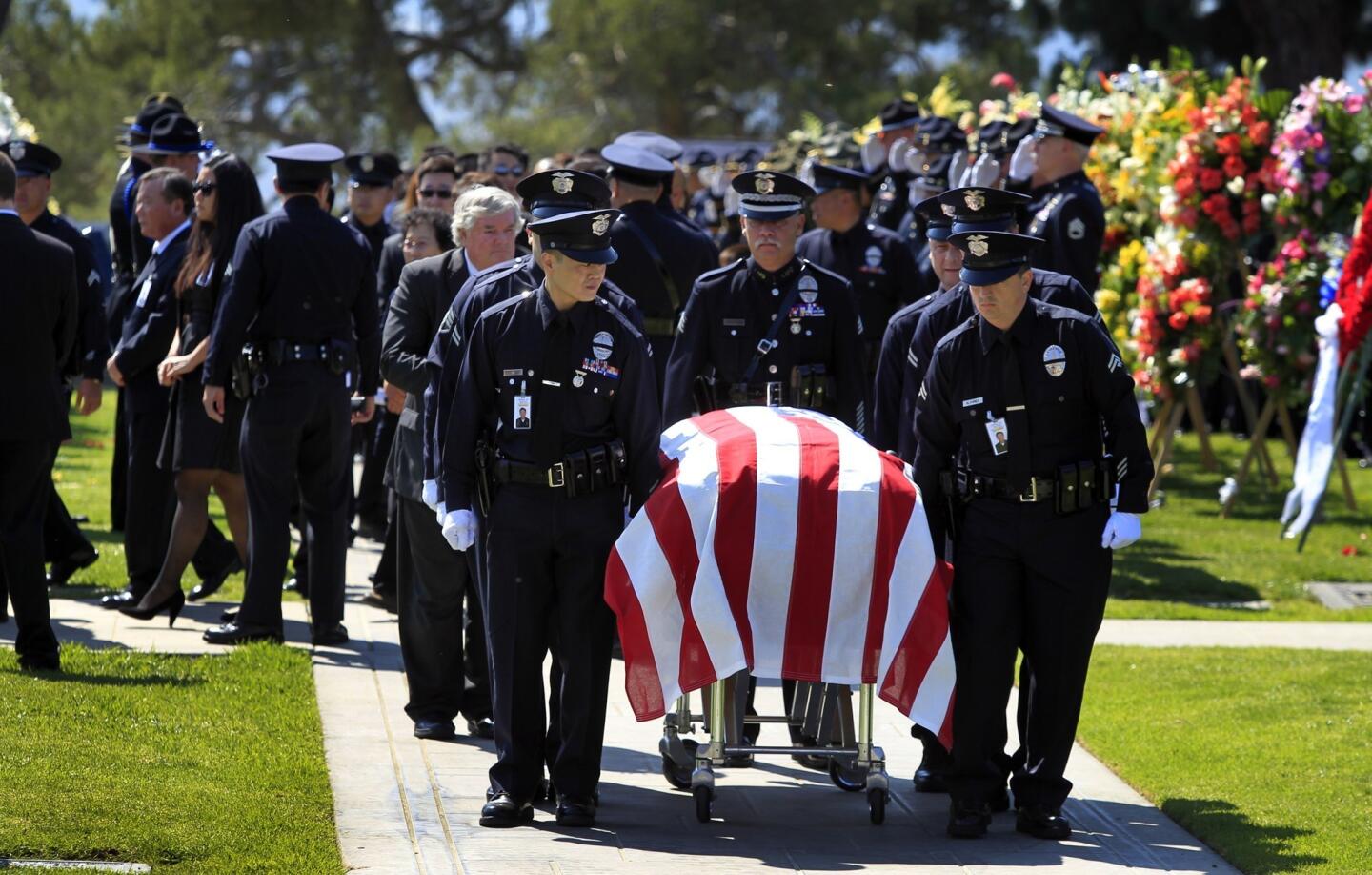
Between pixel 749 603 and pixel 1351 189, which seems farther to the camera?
pixel 1351 189

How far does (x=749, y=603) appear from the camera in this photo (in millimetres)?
6020

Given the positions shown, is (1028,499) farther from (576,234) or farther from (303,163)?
(303,163)

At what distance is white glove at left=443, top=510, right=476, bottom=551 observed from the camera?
619 centimetres

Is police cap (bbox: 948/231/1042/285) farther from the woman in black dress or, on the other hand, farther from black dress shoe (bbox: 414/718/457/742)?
the woman in black dress

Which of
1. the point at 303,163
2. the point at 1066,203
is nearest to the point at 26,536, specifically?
the point at 303,163

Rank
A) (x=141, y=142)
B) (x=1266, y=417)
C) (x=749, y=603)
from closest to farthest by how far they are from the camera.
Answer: (x=749, y=603), (x=141, y=142), (x=1266, y=417)

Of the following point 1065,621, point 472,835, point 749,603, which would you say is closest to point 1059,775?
point 1065,621

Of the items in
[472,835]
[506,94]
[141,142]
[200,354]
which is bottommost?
A: [472,835]

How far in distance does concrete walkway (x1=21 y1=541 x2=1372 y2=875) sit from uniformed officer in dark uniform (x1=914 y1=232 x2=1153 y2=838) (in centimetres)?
28

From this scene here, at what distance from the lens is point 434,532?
23.9 ft

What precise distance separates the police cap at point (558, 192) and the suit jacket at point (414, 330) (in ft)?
4.43

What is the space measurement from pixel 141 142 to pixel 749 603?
641 centimetres

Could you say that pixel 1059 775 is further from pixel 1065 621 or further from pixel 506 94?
pixel 506 94

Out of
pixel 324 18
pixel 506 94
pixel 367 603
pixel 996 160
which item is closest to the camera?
pixel 367 603
